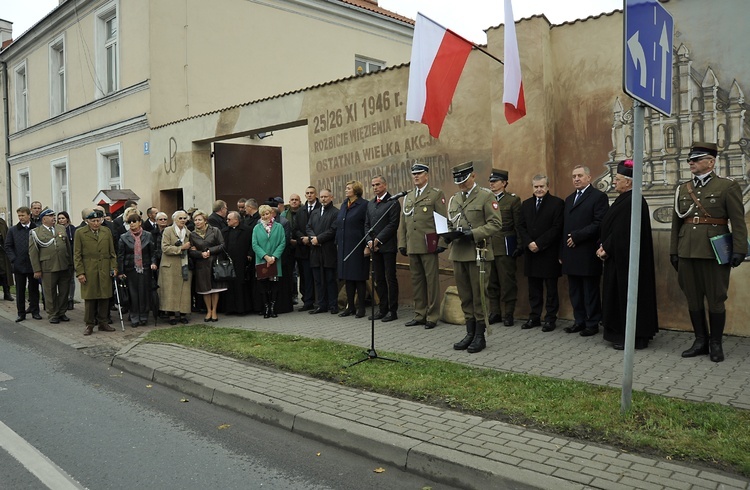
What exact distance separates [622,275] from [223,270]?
6.13m

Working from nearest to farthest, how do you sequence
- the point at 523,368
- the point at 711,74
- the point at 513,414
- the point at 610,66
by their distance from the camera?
the point at 513,414 → the point at 523,368 → the point at 711,74 → the point at 610,66

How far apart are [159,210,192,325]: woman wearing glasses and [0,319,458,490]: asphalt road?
3.32m

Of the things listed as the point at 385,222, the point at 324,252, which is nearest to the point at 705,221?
the point at 385,222

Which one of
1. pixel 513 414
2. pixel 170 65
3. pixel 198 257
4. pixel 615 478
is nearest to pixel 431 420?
pixel 513 414

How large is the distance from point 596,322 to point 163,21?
46.3 feet

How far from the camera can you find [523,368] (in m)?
6.12

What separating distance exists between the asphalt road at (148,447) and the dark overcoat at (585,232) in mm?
4202

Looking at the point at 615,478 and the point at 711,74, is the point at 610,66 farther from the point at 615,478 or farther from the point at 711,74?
the point at 615,478

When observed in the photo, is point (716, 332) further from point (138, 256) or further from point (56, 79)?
point (56, 79)

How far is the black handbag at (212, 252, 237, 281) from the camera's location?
Answer: 33.1 ft

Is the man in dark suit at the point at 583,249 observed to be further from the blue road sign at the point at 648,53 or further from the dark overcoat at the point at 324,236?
the dark overcoat at the point at 324,236

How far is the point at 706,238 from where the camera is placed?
6215 millimetres

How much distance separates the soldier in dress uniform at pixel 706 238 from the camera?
609cm

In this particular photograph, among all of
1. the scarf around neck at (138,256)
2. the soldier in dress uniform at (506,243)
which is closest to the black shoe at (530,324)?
the soldier in dress uniform at (506,243)
